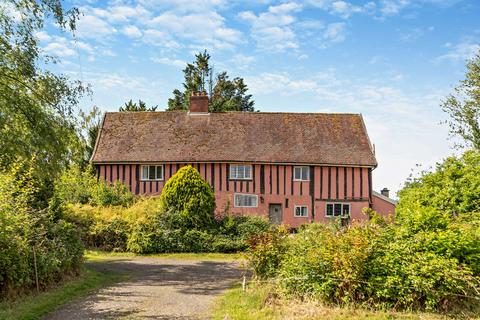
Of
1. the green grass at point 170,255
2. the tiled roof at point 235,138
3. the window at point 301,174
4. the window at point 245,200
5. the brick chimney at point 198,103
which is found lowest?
the green grass at point 170,255

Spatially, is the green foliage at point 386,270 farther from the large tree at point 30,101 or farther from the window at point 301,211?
the window at point 301,211

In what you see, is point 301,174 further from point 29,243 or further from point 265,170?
point 29,243

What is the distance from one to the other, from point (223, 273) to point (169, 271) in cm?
183

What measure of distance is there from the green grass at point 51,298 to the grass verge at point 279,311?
3537 mm

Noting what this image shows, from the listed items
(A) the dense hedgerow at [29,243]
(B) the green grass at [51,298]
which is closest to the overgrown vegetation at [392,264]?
(B) the green grass at [51,298]

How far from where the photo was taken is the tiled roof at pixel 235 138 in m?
27.2

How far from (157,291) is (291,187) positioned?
55.0 feet

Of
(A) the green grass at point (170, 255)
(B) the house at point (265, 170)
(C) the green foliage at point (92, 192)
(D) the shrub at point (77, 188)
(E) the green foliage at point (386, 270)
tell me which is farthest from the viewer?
(B) the house at point (265, 170)

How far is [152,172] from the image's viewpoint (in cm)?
2758

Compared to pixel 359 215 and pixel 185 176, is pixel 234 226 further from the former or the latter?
pixel 359 215

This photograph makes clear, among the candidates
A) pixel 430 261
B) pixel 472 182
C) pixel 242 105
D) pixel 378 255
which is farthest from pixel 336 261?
pixel 242 105

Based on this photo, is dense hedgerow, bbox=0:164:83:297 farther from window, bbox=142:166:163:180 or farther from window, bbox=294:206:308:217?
window, bbox=294:206:308:217

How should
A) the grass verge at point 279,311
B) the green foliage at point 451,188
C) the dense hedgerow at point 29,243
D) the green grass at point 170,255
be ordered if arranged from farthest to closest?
1. the green grass at point 170,255
2. the green foliage at point 451,188
3. the dense hedgerow at point 29,243
4. the grass verge at point 279,311

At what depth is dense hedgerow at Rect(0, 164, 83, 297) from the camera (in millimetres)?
9602
